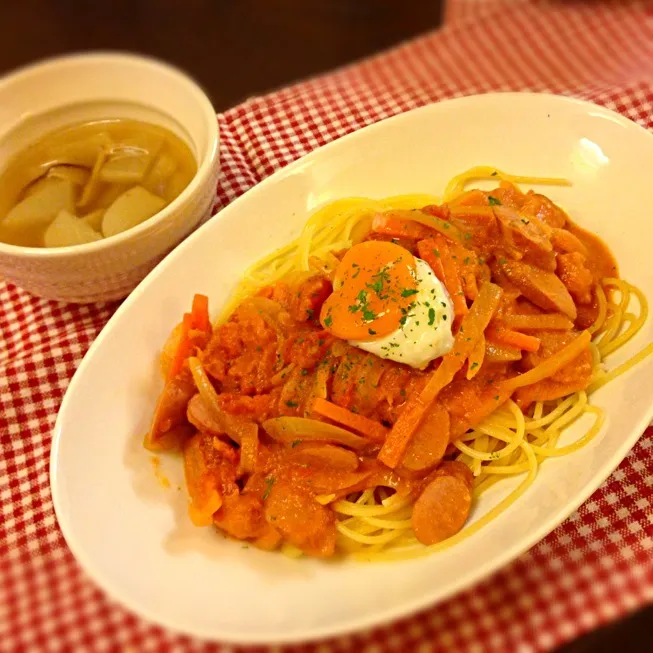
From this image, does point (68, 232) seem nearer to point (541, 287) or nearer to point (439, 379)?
point (439, 379)

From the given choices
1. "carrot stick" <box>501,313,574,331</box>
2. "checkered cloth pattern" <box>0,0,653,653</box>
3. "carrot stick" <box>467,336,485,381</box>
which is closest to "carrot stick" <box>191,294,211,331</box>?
"checkered cloth pattern" <box>0,0,653,653</box>

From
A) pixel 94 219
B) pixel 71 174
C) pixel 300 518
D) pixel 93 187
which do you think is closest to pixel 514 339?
pixel 300 518

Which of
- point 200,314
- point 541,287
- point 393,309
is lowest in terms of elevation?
point 200,314

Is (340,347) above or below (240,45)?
above

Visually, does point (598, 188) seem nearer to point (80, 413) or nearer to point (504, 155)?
point (504, 155)

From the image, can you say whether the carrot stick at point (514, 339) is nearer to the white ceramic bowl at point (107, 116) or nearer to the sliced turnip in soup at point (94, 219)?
the white ceramic bowl at point (107, 116)

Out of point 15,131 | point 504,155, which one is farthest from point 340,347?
point 15,131

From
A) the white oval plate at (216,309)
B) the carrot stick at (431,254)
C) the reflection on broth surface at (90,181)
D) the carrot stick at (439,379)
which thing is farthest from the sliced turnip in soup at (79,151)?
the carrot stick at (439,379)
